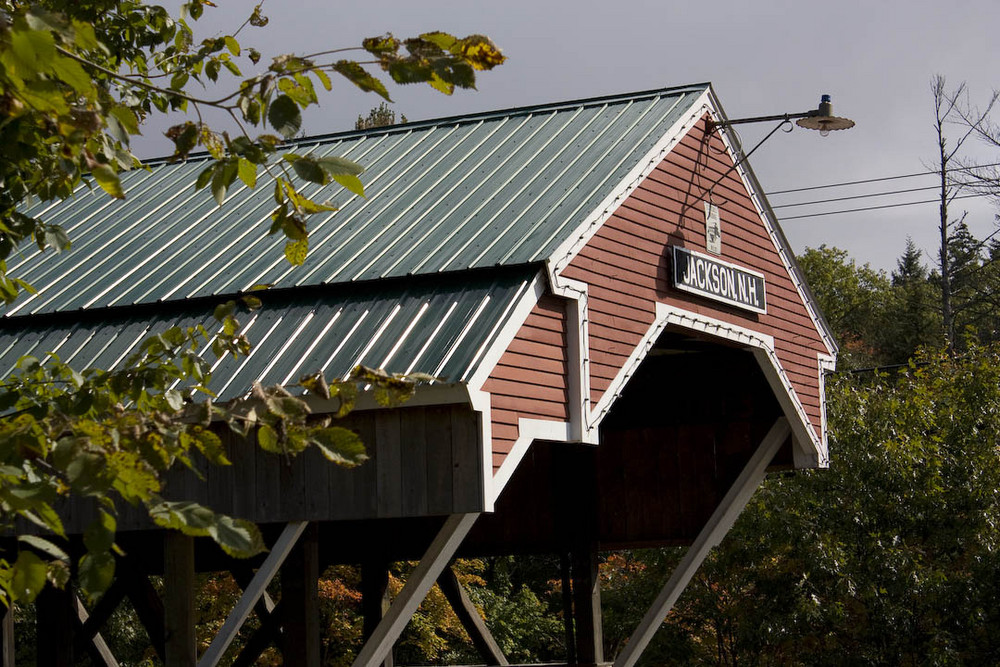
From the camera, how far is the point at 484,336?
1146 cm

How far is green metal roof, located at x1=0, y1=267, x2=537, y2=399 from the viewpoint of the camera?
11.6 metres

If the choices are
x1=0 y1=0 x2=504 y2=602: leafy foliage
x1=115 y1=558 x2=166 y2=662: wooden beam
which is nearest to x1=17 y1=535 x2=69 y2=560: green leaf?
x1=0 y1=0 x2=504 y2=602: leafy foliage

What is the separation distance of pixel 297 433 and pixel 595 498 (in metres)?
13.9

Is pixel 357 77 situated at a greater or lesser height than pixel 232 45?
lesser

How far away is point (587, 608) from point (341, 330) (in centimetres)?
735

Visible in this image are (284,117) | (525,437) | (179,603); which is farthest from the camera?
(179,603)

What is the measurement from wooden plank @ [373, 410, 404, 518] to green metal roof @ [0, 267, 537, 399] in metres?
0.46

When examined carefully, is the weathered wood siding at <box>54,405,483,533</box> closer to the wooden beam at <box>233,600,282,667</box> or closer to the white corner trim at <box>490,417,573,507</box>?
the white corner trim at <box>490,417,573,507</box>

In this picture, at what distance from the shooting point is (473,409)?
1106cm

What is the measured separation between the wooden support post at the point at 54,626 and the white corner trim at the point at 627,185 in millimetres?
7819

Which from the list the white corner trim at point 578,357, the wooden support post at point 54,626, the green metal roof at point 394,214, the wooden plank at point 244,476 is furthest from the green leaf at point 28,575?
the wooden support post at point 54,626

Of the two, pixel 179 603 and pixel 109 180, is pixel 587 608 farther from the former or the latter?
pixel 109 180

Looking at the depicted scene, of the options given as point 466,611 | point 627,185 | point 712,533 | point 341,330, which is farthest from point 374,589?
point 627,185

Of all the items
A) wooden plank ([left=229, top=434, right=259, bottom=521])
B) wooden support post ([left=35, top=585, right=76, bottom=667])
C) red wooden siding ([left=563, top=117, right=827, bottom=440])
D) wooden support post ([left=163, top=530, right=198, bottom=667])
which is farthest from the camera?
wooden support post ([left=35, top=585, right=76, bottom=667])
